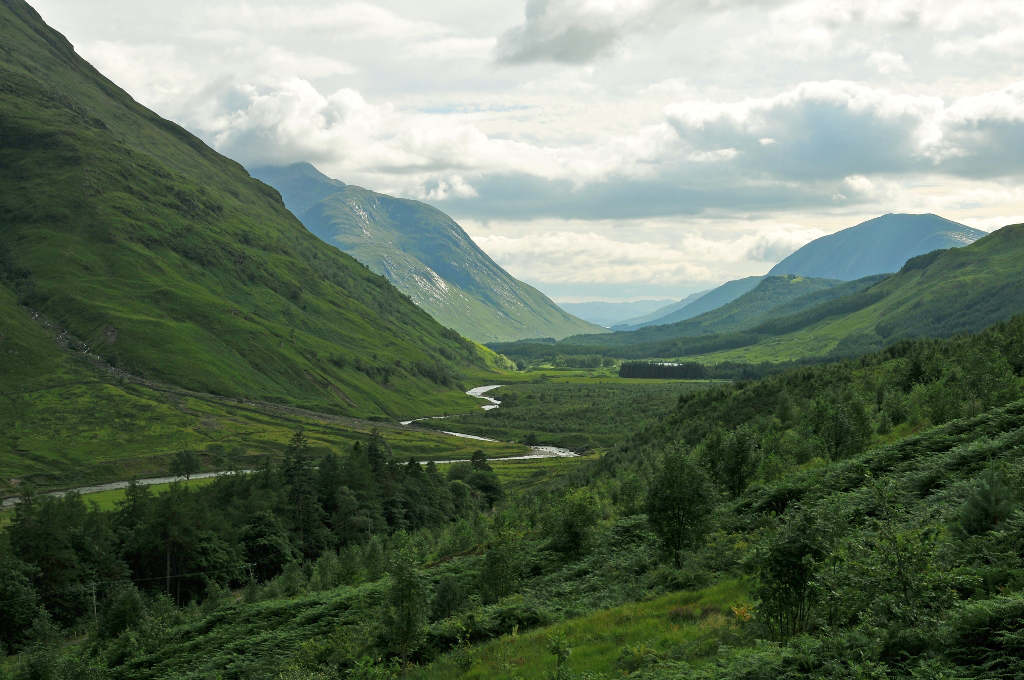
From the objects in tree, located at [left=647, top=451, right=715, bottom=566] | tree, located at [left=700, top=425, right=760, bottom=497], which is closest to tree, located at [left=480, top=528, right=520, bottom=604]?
tree, located at [left=647, top=451, right=715, bottom=566]

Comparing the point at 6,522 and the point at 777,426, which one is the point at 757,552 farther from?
the point at 6,522

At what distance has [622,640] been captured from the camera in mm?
32156

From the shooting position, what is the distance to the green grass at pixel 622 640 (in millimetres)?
28438

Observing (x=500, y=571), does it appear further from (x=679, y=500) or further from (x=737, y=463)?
(x=737, y=463)

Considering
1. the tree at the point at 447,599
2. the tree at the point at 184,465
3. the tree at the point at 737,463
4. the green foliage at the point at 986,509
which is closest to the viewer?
the green foliage at the point at 986,509

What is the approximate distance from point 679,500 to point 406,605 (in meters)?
17.9

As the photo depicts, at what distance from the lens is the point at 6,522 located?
5246 inches

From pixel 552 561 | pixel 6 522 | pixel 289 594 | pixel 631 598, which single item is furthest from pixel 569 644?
pixel 6 522

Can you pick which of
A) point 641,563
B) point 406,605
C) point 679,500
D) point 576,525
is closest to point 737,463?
point 576,525

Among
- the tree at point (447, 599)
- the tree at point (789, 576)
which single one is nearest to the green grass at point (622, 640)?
the tree at point (789, 576)

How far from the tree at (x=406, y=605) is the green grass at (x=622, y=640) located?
2.30 m

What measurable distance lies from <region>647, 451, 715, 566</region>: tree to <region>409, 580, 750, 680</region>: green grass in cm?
510

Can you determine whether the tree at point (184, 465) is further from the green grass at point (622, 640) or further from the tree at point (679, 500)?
the tree at point (679, 500)

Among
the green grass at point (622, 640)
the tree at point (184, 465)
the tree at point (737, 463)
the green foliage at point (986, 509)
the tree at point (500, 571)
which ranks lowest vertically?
the tree at point (184, 465)
